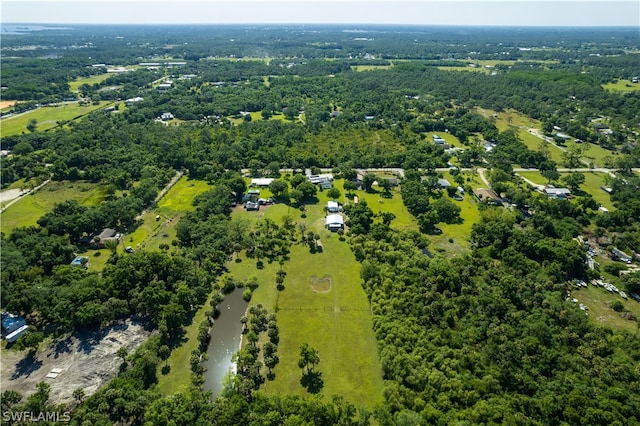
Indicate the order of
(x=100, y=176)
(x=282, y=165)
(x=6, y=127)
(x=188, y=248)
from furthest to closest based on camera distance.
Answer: (x=6, y=127)
(x=282, y=165)
(x=100, y=176)
(x=188, y=248)

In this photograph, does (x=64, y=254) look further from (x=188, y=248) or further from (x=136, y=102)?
(x=136, y=102)

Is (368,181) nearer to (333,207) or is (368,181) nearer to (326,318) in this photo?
(333,207)

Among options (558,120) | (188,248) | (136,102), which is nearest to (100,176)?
(188,248)

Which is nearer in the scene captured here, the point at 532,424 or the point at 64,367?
the point at 532,424

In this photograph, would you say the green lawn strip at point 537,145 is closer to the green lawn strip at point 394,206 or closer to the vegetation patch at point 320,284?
the green lawn strip at point 394,206

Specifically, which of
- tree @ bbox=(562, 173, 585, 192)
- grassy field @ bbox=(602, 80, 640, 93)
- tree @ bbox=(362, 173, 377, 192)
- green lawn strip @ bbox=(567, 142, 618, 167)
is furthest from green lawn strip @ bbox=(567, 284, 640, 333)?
grassy field @ bbox=(602, 80, 640, 93)

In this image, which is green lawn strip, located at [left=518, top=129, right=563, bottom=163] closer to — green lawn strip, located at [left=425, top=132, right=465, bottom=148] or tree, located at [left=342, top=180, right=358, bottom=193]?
green lawn strip, located at [left=425, top=132, right=465, bottom=148]
